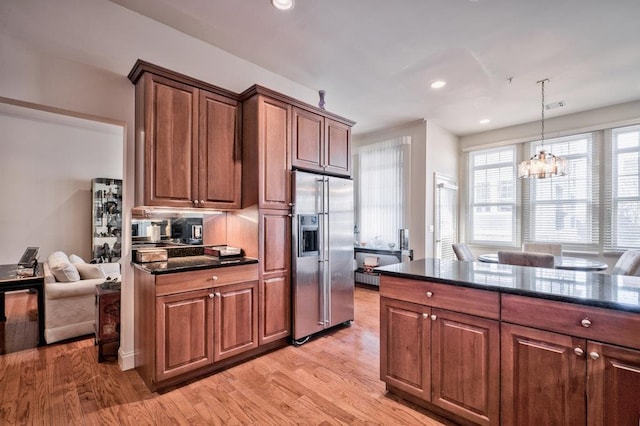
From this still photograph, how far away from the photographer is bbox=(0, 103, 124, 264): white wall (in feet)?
16.8

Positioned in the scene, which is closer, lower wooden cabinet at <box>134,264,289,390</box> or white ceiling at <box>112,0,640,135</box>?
lower wooden cabinet at <box>134,264,289,390</box>

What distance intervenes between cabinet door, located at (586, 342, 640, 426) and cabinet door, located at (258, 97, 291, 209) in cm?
247

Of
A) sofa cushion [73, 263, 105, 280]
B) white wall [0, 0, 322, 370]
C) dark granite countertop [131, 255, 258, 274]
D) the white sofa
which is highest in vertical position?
white wall [0, 0, 322, 370]

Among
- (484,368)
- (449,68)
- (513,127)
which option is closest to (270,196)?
(484,368)

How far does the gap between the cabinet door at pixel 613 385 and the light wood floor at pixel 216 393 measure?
0.89 m

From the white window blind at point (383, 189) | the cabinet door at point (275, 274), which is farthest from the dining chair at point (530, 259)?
the cabinet door at point (275, 274)

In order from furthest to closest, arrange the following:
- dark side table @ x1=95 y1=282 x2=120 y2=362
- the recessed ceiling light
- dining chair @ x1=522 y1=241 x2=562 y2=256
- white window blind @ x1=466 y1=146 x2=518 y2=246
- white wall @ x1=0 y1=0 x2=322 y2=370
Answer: white window blind @ x1=466 y1=146 x2=518 y2=246
dining chair @ x1=522 y1=241 x2=562 y2=256
dark side table @ x1=95 y1=282 x2=120 y2=362
the recessed ceiling light
white wall @ x1=0 y1=0 x2=322 y2=370

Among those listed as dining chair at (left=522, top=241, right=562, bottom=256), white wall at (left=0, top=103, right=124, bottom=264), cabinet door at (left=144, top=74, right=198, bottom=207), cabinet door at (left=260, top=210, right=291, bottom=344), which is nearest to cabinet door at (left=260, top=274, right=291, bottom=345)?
cabinet door at (left=260, top=210, right=291, bottom=344)

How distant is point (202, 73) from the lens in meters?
3.05

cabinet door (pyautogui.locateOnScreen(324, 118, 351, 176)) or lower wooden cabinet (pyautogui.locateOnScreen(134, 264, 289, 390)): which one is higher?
cabinet door (pyautogui.locateOnScreen(324, 118, 351, 176))

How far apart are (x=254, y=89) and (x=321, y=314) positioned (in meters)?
2.44

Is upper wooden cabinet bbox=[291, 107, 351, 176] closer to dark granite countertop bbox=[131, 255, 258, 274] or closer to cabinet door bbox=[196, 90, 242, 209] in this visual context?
cabinet door bbox=[196, 90, 242, 209]

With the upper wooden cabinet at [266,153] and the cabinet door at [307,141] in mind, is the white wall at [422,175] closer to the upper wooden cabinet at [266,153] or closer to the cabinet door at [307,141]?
the cabinet door at [307,141]

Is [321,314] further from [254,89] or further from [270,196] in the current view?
[254,89]
